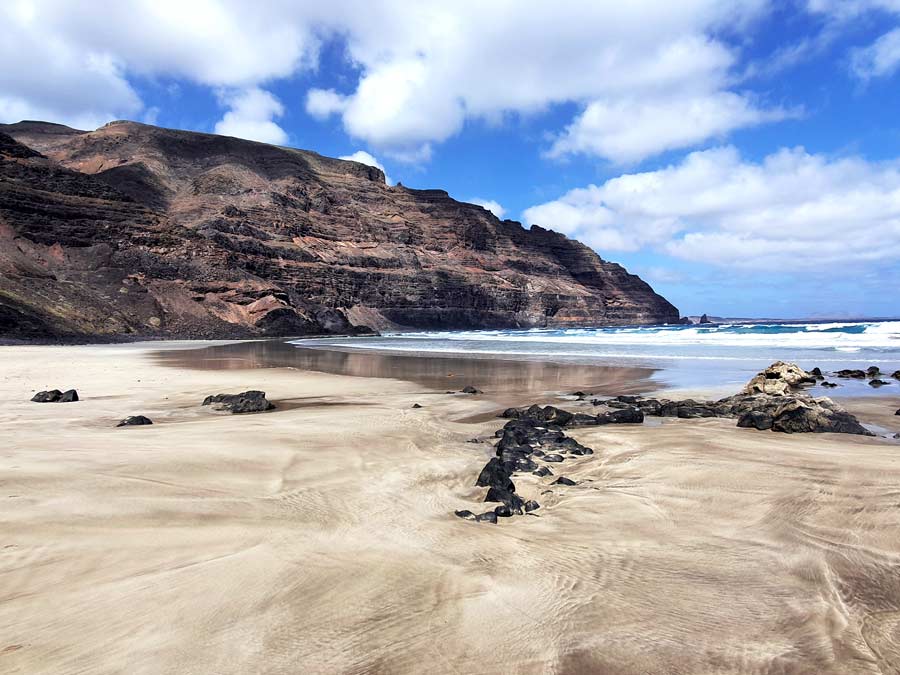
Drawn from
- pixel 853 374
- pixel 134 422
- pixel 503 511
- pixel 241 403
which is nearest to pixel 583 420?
pixel 503 511

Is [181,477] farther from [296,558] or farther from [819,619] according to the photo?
[819,619]

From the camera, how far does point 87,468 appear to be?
4379mm

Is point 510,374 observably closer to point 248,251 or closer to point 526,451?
point 526,451

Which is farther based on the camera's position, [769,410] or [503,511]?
[769,410]

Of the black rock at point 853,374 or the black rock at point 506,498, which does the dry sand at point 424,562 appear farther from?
the black rock at point 853,374

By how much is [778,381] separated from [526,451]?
876 cm

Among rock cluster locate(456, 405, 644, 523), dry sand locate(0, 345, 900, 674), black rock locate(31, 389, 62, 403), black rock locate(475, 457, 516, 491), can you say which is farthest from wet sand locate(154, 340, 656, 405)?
black rock locate(31, 389, 62, 403)

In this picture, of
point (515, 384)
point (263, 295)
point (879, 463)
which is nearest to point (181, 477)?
point (879, 463)

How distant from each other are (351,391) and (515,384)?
5.08 metres

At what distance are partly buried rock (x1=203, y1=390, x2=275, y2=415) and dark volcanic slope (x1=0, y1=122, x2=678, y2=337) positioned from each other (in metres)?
35.6

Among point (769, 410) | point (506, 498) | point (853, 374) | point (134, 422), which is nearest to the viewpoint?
point (506, 498)

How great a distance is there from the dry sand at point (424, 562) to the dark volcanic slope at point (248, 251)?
4172cm

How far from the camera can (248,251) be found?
256ft

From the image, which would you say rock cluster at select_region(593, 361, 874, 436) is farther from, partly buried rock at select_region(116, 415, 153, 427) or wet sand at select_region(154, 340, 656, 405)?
partly buried rock at select_region(116, 415, 153, 427)
